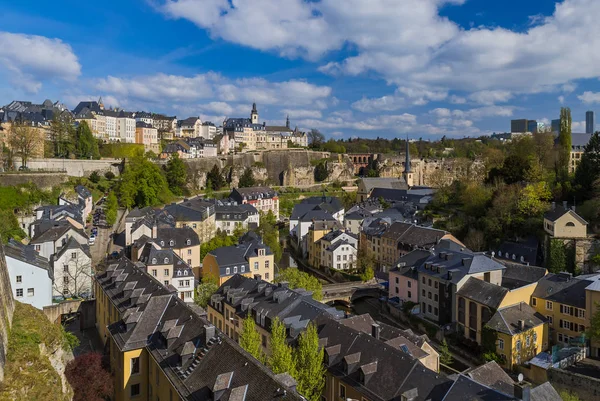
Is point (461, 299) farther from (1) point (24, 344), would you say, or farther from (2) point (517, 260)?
(1) point (24, 344)

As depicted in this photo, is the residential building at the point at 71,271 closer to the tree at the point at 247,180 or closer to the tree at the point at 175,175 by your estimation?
the tree at the point at 175,175

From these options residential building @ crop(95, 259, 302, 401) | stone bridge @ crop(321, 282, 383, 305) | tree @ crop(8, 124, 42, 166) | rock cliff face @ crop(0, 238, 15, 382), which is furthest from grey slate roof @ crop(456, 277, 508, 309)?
tree @ crop(8, 124, 42, 166)

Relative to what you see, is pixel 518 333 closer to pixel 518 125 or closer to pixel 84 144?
pixel 84 144

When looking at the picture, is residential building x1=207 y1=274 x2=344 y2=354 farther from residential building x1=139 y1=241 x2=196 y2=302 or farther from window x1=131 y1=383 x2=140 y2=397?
window x1=131 y1=383 x2=140 y2=397

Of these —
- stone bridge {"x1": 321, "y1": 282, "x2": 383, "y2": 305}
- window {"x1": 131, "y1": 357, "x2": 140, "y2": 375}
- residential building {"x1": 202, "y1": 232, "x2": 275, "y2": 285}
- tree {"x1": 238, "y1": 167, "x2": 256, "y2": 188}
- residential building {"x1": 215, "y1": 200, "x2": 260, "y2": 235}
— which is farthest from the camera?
tree {"x1": 238, "y1": 167, "x2": 256, "y2": 188}

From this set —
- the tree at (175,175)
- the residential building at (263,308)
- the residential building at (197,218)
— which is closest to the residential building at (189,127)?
the tree at (175,175)

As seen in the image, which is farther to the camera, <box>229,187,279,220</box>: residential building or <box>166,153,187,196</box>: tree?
<box>166,153,187,196</box>: tree

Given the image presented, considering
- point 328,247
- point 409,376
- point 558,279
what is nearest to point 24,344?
point 409,376
